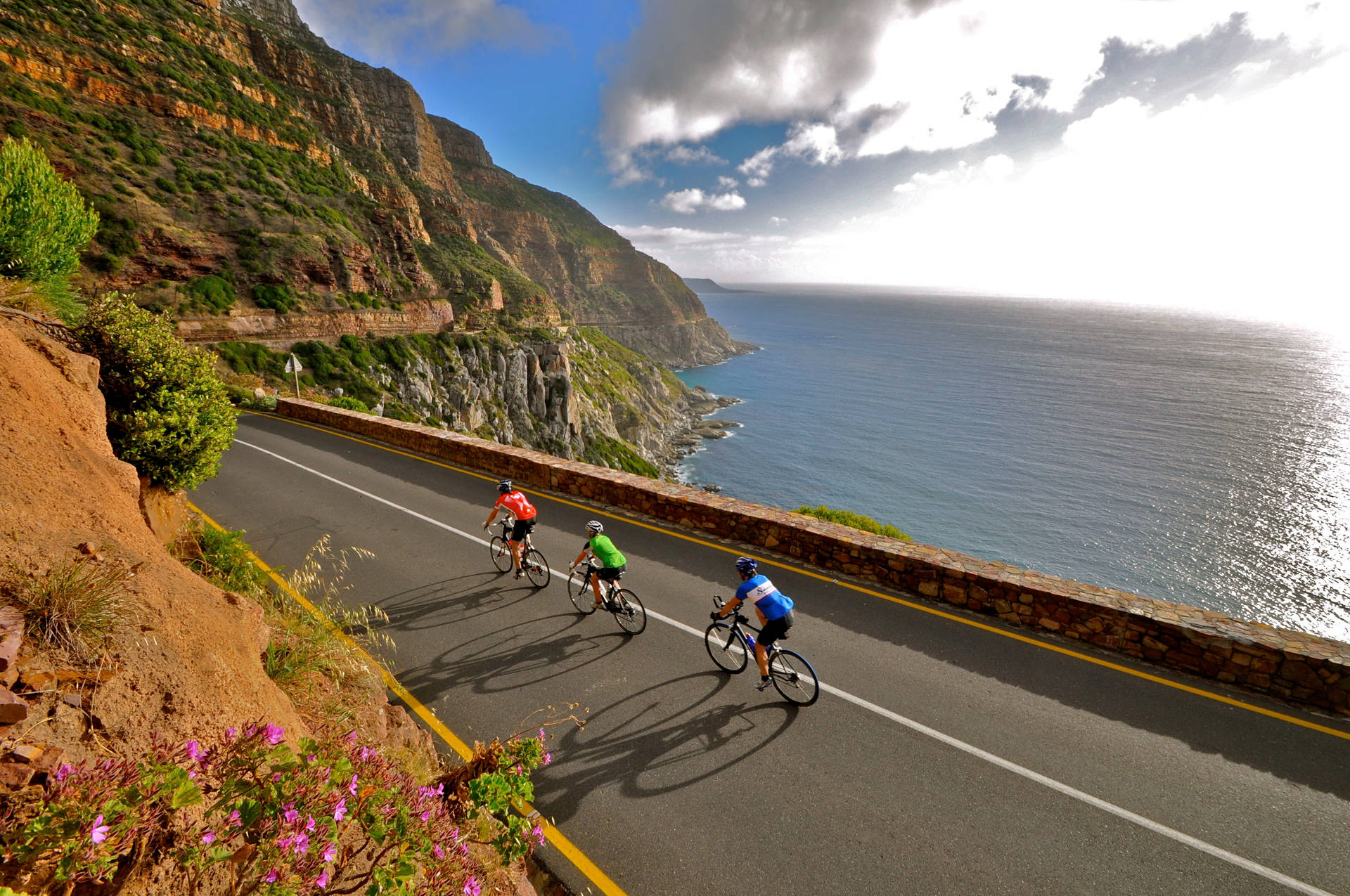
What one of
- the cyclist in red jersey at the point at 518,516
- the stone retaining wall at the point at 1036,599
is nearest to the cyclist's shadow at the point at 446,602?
the cyclist in red jersey at the point at 518,516

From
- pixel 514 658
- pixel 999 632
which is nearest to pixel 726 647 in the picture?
pixel 514 658

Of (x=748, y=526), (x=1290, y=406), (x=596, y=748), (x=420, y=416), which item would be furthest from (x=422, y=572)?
(x=1290, y=406)

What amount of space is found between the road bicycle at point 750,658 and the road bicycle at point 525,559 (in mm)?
3274

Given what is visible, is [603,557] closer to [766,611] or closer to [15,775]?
[766,611]

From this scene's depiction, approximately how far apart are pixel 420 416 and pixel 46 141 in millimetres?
24902

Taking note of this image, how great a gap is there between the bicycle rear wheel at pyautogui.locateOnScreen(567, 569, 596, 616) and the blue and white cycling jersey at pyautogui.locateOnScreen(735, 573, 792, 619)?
9.53ft

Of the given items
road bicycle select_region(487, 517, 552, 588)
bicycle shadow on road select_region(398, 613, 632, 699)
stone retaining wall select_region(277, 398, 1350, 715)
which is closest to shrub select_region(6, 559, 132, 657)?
bicycle shadow on road select_region(398, 613, 632, 699)

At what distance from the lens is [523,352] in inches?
2181

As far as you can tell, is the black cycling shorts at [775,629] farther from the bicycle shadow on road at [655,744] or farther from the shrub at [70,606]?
the shrub at [70,606]

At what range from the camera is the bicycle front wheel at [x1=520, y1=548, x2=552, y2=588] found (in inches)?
362

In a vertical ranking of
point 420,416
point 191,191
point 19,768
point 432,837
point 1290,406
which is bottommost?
point 420,416

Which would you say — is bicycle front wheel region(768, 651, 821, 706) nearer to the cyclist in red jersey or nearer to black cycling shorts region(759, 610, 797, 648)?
black cycling shorts region(759, 610, 797, 648)

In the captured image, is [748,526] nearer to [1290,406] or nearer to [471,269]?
[471,269]

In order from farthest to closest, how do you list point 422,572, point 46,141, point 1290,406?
point 1290,406 → point 46,141 → point 422,572
